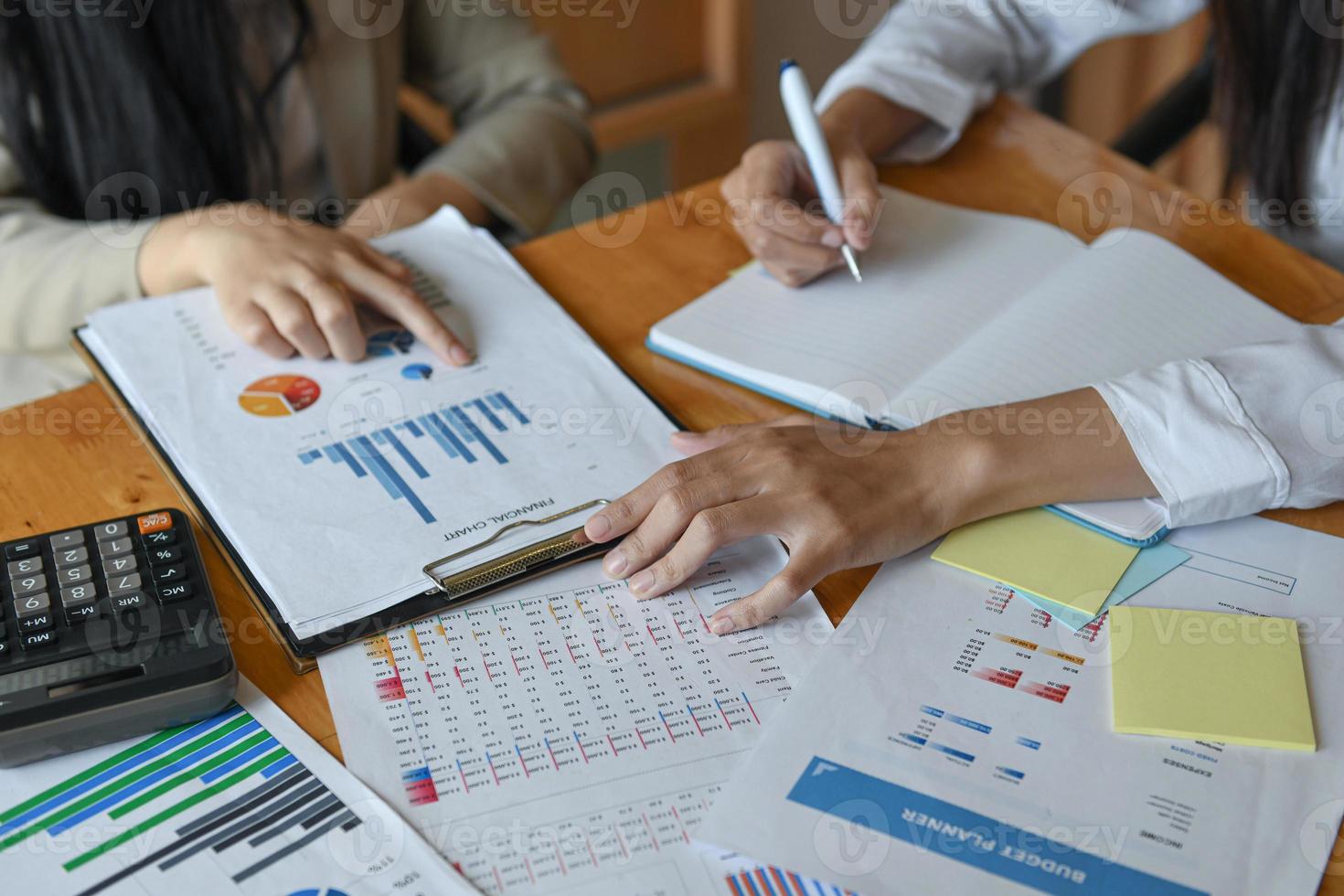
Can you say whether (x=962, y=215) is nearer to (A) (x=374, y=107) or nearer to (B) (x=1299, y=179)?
(B) (x=1299, y=179)

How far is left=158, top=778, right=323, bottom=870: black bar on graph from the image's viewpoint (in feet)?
1.69

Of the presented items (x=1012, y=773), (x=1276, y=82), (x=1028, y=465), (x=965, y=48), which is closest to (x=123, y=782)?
(x=1012, y=773)

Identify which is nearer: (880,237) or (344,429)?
(344,429)

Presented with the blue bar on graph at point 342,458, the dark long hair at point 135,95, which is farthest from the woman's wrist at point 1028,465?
the dark long hair at point 135,95

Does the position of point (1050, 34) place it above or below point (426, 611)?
above

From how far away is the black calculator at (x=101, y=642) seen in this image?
56cm

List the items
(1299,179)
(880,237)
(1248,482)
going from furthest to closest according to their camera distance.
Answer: (1299,179)
(880,237)
(1248,482)

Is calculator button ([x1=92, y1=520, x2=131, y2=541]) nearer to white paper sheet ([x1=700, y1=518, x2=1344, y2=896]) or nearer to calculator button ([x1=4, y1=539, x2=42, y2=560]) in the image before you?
calculator button ([x1=4, y1=539, x2=42, y2=560])

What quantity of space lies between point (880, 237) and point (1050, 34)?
0.41 meters

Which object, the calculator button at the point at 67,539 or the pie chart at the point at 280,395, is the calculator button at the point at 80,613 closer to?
the calculator button at the point at 67,539

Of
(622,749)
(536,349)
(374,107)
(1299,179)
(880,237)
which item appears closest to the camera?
(622,749)

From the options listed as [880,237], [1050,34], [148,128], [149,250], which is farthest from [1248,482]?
[148,128]

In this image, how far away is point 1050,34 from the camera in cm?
121

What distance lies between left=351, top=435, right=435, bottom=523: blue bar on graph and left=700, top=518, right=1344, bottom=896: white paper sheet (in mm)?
261
